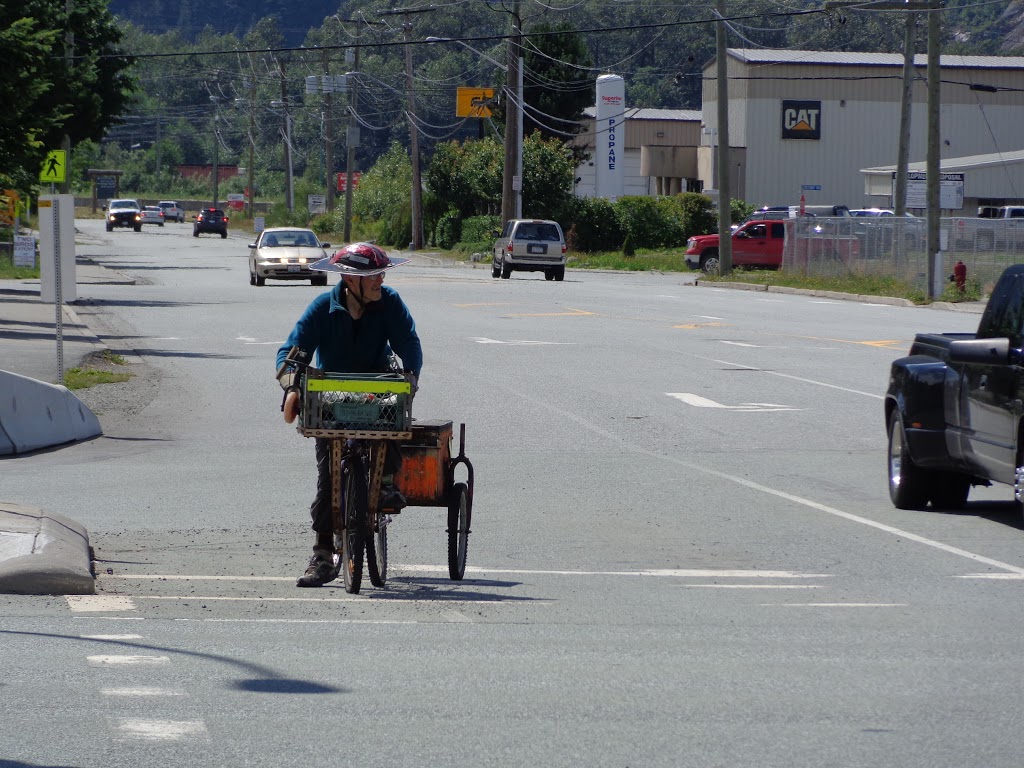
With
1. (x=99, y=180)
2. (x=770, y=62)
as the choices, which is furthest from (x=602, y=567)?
(x=99, y=180)

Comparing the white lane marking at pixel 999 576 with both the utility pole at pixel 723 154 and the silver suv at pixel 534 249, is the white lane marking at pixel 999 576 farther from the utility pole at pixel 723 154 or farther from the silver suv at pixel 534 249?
the silver suv at pixel 534 249

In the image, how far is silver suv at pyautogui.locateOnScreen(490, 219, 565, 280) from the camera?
49.8 m

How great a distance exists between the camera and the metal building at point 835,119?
8500cm

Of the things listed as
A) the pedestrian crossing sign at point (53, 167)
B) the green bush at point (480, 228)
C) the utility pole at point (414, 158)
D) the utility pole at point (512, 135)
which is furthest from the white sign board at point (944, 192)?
the utility pole at point (414, 158)

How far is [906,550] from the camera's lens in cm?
967

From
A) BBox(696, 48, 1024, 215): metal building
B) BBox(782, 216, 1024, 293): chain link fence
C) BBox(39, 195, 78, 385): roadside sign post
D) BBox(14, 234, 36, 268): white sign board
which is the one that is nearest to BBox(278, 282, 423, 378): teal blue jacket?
BBox(39, 195, 78, 385): roadside sign post

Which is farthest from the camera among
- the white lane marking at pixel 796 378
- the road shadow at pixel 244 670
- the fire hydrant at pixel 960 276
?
the fire hydrant at pixel 960 276

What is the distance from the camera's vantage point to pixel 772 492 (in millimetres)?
12148

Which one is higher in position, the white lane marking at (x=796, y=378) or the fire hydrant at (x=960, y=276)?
the fire hydrant at (x=960, y=276)

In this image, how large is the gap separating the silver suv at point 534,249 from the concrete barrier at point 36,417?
3457cm

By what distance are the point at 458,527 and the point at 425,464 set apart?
38cm

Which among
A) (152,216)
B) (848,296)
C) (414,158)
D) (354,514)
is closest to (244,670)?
(354,514)

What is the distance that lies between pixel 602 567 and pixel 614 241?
61598 millimetres

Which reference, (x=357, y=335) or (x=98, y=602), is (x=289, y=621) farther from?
(x=357, y=335)
